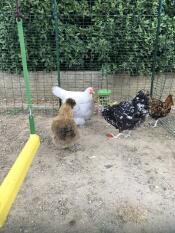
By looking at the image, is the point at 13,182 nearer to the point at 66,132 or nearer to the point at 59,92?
the point at 66,132

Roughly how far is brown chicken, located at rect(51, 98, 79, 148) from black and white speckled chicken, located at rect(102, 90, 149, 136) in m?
0.71

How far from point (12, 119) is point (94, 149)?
173 centimetres

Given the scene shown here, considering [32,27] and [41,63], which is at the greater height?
[32,27]

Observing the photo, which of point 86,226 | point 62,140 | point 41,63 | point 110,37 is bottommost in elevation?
point 86,226

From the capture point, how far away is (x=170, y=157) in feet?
14.8

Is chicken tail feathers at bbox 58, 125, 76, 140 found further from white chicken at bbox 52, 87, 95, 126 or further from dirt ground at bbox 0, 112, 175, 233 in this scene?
white chicken at bbox 52, 87, 95, 126

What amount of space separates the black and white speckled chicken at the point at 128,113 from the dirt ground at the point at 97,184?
0.81 ft

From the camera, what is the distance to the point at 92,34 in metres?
6.02

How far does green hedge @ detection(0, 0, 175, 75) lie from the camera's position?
5.90 metres

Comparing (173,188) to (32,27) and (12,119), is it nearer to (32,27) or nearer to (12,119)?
(12,119)

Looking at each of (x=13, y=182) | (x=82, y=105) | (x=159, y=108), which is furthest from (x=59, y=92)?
(x=13, y=182)

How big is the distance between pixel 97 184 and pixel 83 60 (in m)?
2.91

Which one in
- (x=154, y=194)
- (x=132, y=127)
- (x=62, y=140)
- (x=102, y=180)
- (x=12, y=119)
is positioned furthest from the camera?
(x=12, y=119)

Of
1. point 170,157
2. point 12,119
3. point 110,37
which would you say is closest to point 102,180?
point 170,157
